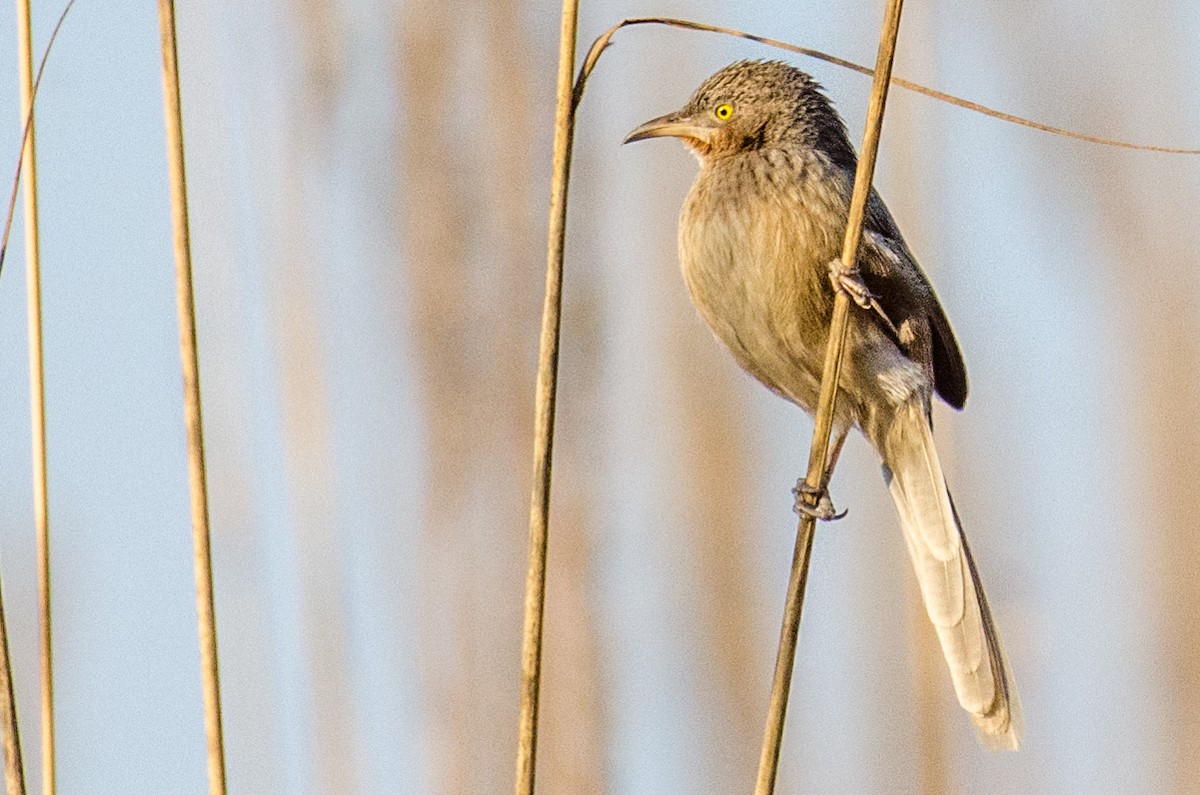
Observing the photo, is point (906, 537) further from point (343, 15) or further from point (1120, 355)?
point (343, 15)

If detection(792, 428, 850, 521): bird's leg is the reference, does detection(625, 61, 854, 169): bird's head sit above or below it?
above

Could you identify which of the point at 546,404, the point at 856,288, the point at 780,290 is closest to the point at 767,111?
the point at 780,290

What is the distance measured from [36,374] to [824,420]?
98cm

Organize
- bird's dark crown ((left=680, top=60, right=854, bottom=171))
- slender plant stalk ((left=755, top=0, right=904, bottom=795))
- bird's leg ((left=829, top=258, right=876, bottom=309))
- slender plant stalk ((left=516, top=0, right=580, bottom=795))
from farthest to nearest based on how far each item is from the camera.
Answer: bird's dark crown ((left=680, top=60, right=854, bottom=171)) < bird's leg ((left=829, top=258, right=876, bottom=309)) < slender plant stalk ((left=755, top=0, right=904, bottom=795)) < slender plant stalk ((left=516, top=0, right=580, bottom=795))

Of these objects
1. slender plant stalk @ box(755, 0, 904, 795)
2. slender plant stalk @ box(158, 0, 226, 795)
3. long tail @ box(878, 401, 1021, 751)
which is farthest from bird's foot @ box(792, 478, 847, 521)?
slender plant stalk @ box(158, 0, 226, 795)

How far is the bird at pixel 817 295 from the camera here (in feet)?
8.55

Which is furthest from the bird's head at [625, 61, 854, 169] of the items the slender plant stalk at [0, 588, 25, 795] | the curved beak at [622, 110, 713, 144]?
the slender plant stalk at [0, 588, 25, 795]

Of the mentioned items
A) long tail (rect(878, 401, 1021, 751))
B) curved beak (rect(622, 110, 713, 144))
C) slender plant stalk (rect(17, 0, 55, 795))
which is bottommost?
long tail (rect(878, 401, 1021, 751))

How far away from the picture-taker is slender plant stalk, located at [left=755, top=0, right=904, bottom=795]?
1704 mm

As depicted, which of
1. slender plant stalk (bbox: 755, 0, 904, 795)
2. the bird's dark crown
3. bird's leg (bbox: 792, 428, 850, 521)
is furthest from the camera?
the bird's dark crown

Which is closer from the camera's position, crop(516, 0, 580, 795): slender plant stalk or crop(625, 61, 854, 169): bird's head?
crop(516, 0, 580, 795): slender plant stalk

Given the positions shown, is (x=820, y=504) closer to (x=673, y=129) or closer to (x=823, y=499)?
(x=823, y=499)

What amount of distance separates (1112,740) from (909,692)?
0.51m

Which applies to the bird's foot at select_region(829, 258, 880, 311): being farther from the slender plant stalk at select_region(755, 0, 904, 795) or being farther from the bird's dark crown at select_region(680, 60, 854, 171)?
the bird's dark crown at select_region(680, 60, 854, 171)
